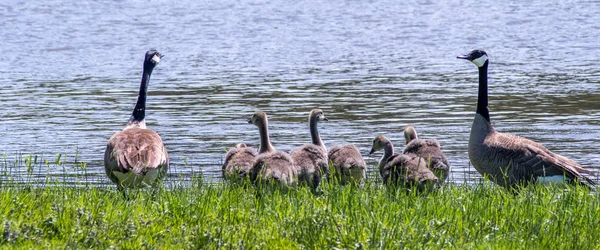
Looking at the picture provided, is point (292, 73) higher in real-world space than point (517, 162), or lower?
lower

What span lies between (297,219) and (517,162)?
12.0 feet

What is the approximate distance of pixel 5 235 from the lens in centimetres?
700

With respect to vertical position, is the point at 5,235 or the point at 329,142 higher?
the point at 5,235

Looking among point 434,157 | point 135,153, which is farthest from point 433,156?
point 135,153

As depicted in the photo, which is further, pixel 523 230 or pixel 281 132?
pixel 281 132

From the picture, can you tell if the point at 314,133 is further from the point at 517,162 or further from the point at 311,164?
the point at 517,162

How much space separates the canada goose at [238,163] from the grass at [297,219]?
0.92 m

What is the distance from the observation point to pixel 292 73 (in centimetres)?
2178

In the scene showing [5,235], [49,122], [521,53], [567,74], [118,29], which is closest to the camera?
[5,235]

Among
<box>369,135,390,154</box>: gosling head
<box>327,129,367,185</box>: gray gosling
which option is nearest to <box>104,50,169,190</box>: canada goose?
<box>327,129,367,185</box>: gray gosling

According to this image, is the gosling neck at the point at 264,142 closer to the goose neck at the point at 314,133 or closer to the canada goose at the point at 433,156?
the goose neck at the point at 314,133

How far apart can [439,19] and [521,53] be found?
301 inches

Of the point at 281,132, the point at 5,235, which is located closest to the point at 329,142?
the point at 281,132

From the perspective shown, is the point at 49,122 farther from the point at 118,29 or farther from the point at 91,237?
the point at 118,29
